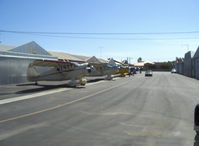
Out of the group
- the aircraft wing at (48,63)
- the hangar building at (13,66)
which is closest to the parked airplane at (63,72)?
the aircraft wing at (48,63)

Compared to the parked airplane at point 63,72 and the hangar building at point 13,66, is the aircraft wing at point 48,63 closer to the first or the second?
the parked airplane at point 63,72

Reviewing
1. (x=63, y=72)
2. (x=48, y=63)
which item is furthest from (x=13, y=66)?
(x=63, y=72)

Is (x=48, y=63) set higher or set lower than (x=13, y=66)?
higher

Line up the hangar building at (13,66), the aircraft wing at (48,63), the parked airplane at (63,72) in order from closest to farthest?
1. the aircraft wing at (48,63)
2. the hangar building at (13,66)
3. the parked airplane at (63,72)

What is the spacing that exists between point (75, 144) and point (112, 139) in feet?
3.39

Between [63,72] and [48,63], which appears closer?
[48,63]

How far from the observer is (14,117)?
30.6 ft

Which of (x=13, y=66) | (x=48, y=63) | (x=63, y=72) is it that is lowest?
(x=63, y=72)

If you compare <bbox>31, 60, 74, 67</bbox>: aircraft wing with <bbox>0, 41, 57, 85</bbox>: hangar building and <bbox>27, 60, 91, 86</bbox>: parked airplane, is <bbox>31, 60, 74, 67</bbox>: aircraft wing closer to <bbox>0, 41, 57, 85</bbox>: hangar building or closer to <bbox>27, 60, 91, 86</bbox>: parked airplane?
<bbox>27, 60, 91, 86</bbox>: parked airplane

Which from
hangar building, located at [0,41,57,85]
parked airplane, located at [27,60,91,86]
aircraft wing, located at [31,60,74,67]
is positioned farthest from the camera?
parked airplane, located at [27,60,91,86]

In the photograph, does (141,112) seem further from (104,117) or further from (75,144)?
(75,144)

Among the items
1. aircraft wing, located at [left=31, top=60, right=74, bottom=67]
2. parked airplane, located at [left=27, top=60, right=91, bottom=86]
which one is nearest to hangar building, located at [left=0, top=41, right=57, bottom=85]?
parked airplane, located at [left=27, top=60, right=91, bottom=86]

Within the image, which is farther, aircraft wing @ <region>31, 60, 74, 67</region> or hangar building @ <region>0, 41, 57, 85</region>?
hangar building @ <region>0, 41, 57, 85</region>

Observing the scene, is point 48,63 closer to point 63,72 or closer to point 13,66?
point 63,72
